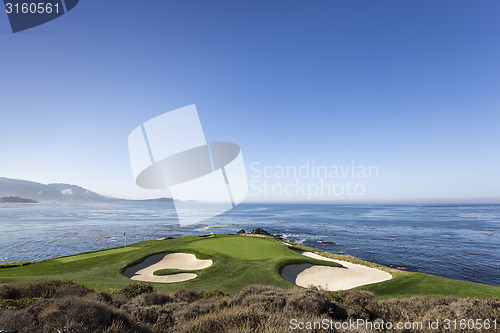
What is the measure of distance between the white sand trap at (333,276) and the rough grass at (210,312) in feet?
23.2

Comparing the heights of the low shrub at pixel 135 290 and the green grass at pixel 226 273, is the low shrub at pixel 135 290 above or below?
above

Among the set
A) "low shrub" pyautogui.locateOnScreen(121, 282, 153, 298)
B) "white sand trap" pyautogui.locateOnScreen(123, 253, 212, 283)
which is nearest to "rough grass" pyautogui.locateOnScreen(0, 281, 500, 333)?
"low shrub" pyautogui.locateOnScreen(121, 282, 153, 298)

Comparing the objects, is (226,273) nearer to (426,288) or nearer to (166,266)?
(166,266)

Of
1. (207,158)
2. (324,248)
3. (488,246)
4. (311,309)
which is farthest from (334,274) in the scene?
(488,246)

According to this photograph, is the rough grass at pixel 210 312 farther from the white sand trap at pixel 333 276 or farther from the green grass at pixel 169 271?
the green grass at pixel 169 271

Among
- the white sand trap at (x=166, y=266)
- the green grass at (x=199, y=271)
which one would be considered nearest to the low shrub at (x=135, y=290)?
the green grass at (x=199, y=271)

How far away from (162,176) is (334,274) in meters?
16.1

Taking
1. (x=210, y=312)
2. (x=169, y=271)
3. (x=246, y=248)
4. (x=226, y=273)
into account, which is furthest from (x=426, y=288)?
(x=169, y=271)

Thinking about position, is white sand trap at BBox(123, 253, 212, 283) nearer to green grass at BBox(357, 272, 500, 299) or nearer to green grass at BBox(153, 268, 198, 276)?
green grass at BBox(153, 268, 198, 276)

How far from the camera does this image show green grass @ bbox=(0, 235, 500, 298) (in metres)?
12.4

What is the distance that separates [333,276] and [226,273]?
7923 mm

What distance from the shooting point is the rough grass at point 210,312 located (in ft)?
14.8

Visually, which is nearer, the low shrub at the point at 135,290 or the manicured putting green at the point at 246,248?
the low shrub at the point at 135,290

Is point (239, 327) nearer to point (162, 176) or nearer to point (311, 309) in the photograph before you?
point (311, 309)
